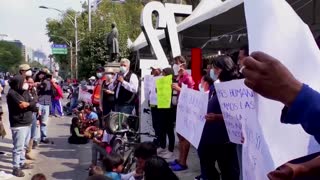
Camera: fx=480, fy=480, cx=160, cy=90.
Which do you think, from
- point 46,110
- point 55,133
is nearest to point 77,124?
point 46,110

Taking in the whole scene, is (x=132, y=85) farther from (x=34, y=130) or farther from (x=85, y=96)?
(x=85, y=96)

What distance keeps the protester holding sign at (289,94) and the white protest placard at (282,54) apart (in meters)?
0.22

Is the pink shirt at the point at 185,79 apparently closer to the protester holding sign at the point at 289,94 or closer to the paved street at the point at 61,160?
the paved street at the point at 61,160

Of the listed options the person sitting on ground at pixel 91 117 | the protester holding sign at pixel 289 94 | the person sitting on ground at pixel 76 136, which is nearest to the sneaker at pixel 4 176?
the person sitting on ground at pixel 91 117

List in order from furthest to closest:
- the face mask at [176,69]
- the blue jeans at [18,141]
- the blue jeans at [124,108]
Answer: the blue jeans at [124,108] < the blue jeans at [18,141] < the face mask at [176,69]

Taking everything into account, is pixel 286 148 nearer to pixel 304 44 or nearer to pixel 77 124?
pixel 304 44

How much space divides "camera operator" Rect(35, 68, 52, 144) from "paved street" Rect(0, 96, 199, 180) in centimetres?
41

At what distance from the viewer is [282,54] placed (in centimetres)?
151

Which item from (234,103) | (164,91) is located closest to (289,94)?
(234,103)

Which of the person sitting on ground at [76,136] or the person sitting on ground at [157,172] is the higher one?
the person sitting on ground at [157,172]

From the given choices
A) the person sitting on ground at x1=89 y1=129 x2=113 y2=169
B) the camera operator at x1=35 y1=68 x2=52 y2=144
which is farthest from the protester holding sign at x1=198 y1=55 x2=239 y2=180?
the camera operator at x1=35 y1=68 x2=52 y2=144

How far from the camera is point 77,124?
10.9 m

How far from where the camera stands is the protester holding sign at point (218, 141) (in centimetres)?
457

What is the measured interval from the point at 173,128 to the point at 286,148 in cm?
638
